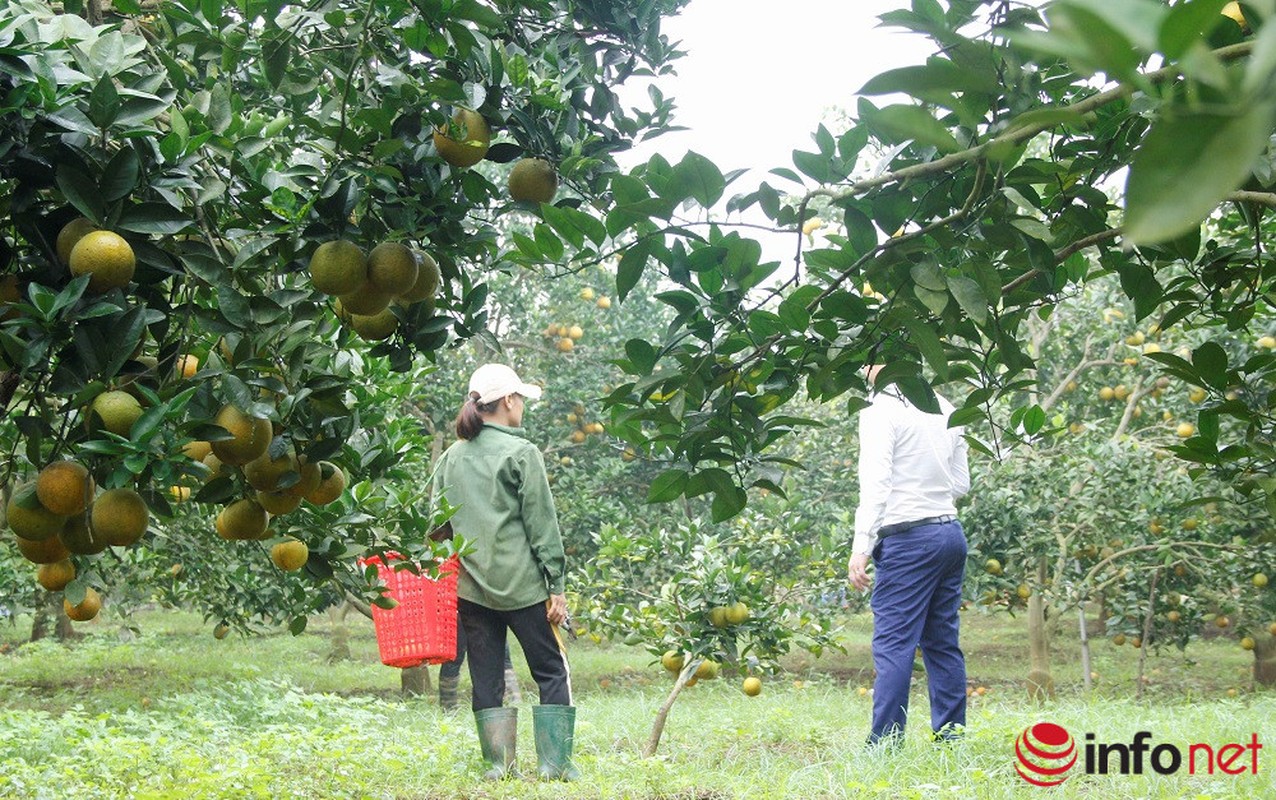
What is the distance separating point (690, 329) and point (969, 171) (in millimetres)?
418

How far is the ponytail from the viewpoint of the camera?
4348mm

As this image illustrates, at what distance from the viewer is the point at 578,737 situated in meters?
4.97

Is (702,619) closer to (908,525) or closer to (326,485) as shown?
(908,525)

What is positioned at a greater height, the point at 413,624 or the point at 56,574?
the point at 56,574

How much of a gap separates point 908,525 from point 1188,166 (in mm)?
3700

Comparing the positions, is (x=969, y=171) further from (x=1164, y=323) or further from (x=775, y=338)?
(x=1164, y=323)

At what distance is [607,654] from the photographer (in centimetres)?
1063

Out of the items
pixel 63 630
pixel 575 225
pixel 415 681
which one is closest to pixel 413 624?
pixel 575 225

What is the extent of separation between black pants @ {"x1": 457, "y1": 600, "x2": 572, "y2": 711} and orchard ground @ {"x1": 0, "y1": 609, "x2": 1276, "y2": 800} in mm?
247

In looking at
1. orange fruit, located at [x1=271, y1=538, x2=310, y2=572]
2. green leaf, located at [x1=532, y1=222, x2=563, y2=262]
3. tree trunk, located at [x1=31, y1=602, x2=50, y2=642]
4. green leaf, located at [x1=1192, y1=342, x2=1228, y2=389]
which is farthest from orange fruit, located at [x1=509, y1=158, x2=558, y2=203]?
tree trunk, located at [x1=31, y1=602, x2=50, y2=642]

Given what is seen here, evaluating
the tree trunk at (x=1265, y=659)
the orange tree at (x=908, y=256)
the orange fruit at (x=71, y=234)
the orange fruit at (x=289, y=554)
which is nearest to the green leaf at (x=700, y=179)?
the orange tree at (x=908, y=256)

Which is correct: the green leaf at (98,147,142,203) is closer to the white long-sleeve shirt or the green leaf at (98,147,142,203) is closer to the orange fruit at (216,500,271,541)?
the orange fruit at (216,500,271,541)

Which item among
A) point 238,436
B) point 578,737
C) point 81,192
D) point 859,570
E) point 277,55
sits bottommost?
point 578,737

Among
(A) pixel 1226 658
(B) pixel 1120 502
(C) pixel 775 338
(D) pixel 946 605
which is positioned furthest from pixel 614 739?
(A) pixel 1226 658
